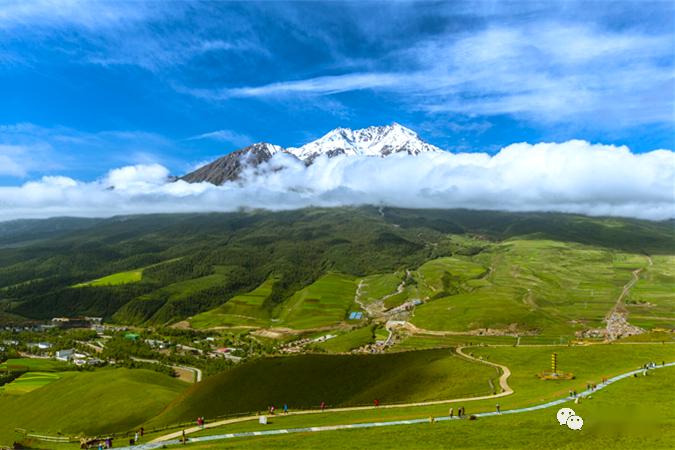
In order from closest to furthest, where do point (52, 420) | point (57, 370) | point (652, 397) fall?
1. point (652, 397)
2. point (52, 420)
3. point (57, 370)

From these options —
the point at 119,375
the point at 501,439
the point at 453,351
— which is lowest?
the point at 119,375

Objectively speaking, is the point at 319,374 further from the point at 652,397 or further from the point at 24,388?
the point at 24,388

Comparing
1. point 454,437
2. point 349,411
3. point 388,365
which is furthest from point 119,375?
point 454,437

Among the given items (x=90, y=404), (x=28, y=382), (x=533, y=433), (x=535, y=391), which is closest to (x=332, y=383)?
(x=535, y=391)

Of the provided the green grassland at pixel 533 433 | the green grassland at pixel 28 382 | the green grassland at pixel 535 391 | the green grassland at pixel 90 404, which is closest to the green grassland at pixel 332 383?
the green grassland at pixel 535 391

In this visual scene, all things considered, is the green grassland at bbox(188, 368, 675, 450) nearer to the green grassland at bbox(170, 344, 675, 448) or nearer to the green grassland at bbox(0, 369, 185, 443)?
the green grassland at bbox(170, 344, 675, 448)

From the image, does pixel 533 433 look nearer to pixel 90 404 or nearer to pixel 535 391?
pixel 535 391

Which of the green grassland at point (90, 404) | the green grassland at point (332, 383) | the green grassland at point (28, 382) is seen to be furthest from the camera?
the green grassland at point (28, 382)

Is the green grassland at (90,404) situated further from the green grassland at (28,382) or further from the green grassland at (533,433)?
the green grassland at (533,433)
